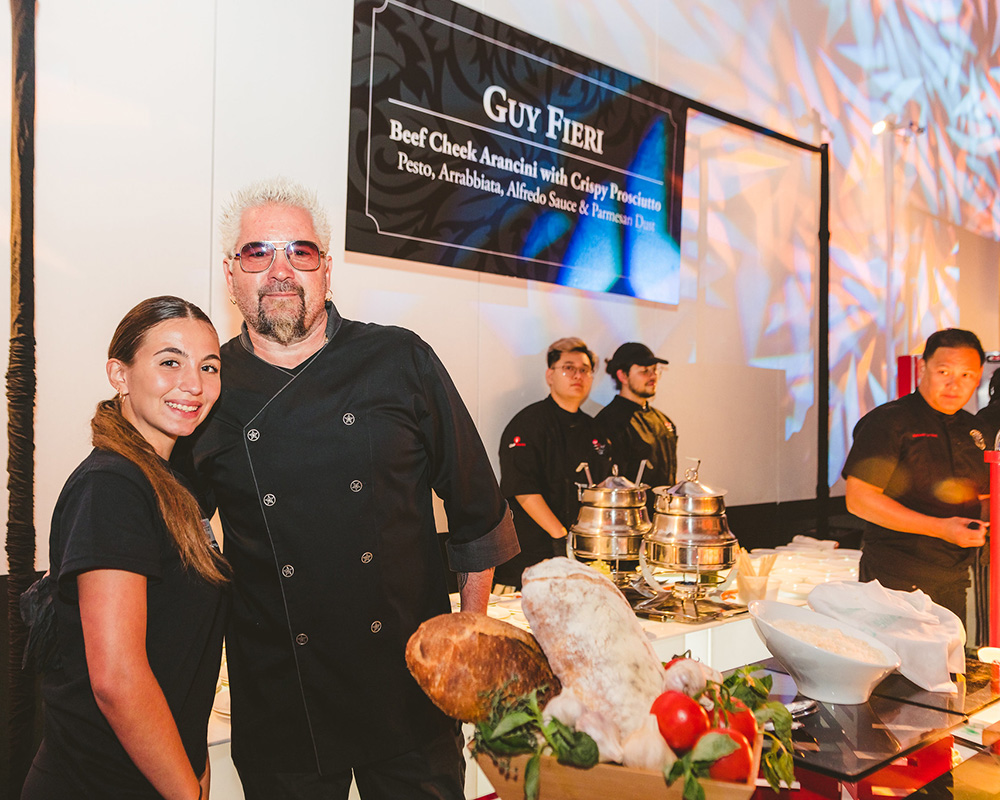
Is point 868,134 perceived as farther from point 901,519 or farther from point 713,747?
point 713,747

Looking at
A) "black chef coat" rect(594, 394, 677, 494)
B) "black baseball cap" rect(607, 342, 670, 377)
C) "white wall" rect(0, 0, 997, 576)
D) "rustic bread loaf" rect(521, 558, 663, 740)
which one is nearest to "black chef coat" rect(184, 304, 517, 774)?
A: "rustic bread loaf" rect(521, 558, 663, 740)

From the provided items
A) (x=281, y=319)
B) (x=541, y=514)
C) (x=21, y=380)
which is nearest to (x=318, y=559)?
(x=281, y=319)

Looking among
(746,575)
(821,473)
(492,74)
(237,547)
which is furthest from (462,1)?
(821,473)

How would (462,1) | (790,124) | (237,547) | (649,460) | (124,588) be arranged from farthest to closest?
1. (790,124)
2. (649,460)
3. (462,1)
4. (237,547)
5. (124,588)

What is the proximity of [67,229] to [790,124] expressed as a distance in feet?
15.3

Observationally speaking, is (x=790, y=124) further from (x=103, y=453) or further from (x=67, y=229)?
(x=103, y=453)

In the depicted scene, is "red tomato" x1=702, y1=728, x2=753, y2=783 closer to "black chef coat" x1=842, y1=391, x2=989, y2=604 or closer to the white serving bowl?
the white serving bowl

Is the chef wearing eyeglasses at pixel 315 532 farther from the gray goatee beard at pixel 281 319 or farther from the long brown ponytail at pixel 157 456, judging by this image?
the long brown ponytail at pixel 157 456

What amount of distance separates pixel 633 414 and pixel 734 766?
3.52m

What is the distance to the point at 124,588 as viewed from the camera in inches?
50.3

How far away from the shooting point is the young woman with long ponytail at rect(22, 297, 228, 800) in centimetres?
127

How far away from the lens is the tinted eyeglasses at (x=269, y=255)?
168 cm

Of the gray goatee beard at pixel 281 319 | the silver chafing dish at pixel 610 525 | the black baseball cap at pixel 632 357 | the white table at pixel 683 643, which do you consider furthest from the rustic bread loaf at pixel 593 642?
the black baseball cap at pixel 632 357

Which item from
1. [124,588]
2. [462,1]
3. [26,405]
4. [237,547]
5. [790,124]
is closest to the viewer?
[124,588]
